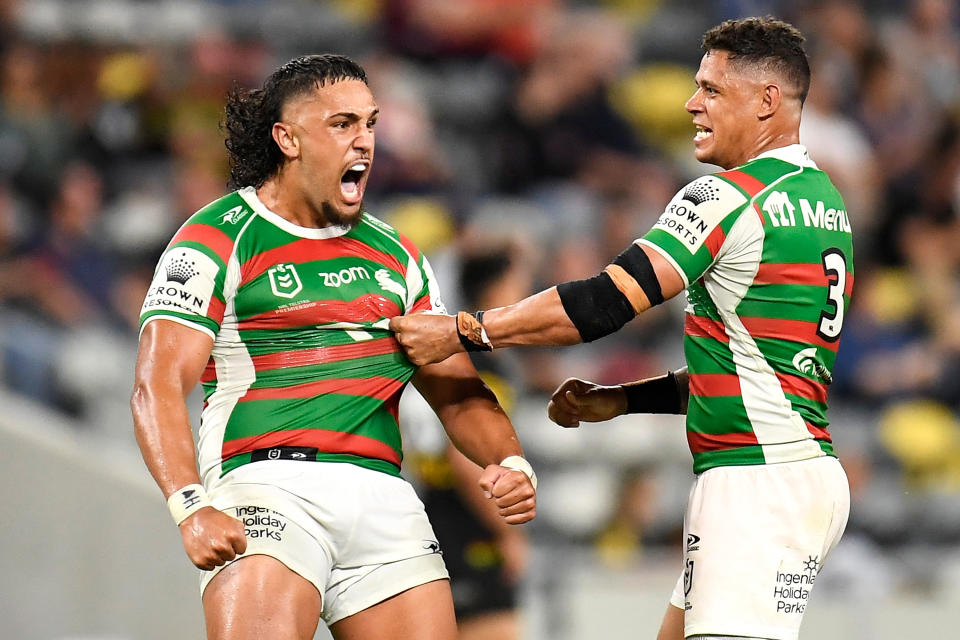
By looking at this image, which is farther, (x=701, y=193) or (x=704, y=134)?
(x=704, y=134)

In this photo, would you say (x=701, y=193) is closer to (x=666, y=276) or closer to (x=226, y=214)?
(x=666, y=276)

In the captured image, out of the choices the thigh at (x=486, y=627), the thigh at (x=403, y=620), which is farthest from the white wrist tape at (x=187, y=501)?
the thigh at (x=486, y=627)

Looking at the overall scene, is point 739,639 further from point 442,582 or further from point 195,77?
point 195,77

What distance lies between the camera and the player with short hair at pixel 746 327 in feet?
13.0

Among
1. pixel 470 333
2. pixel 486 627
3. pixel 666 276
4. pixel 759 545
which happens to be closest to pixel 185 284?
pixel 470 333

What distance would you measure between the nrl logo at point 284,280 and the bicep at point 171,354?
25 centimetres

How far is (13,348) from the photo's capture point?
7773 millimetres

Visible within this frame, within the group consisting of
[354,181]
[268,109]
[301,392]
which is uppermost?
[268,109]

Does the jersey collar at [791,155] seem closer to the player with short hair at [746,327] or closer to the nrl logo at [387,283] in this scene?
the player with short hair at [746,327]

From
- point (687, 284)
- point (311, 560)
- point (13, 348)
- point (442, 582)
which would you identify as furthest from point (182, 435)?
point (13, 348)

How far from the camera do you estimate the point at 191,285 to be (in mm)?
3787

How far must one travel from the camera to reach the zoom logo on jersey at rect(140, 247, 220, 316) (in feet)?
12.4

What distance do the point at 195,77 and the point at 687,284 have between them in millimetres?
7168

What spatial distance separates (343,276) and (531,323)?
58cm
